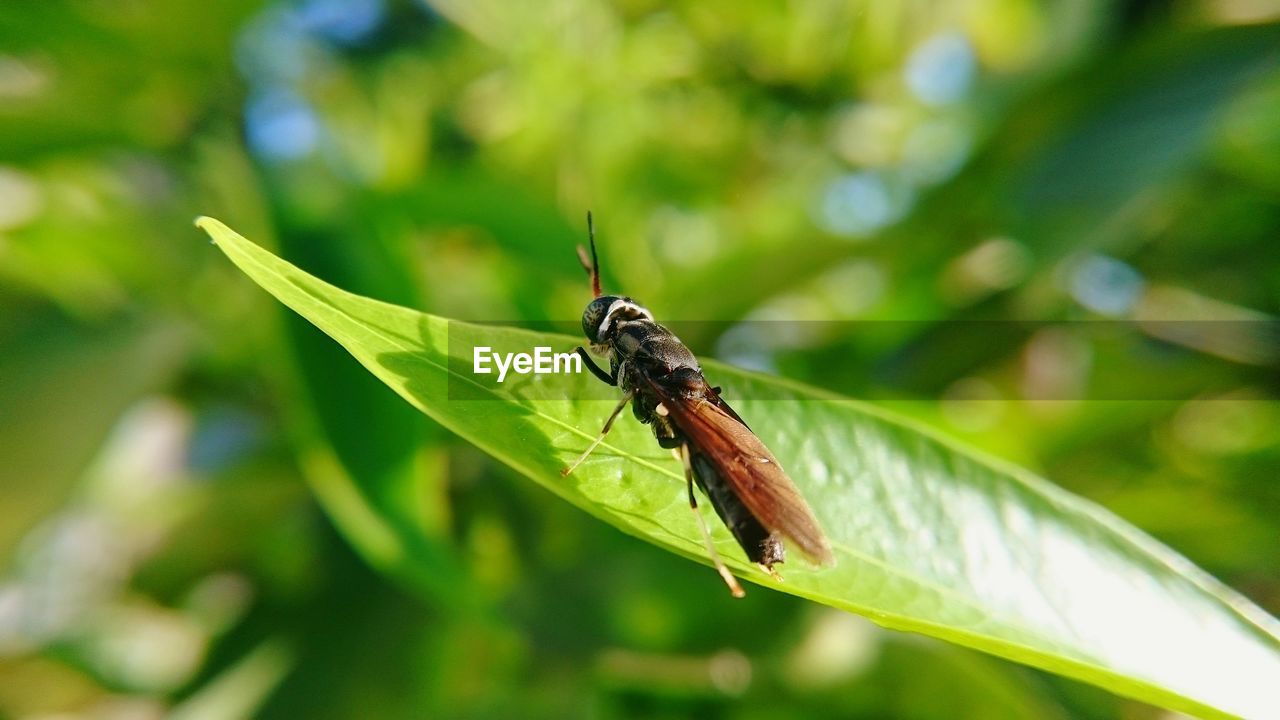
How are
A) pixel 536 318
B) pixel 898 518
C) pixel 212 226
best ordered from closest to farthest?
pixel 212 226, pixel 898 518, pixel 536 318

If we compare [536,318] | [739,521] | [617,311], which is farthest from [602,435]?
[536,318]

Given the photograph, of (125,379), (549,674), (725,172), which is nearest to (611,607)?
(549,674)

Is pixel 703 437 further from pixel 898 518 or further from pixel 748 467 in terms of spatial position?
pixel 898 518

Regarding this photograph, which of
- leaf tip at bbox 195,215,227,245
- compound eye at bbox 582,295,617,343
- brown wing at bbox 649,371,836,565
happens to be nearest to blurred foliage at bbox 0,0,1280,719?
compound eye at bbox 582,295,617,343

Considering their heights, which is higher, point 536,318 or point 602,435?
point 536,318

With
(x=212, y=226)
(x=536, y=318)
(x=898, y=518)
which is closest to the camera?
(x=212, y=226)

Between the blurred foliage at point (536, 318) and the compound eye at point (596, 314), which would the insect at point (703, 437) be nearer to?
the compound eye at point (596, 314)
